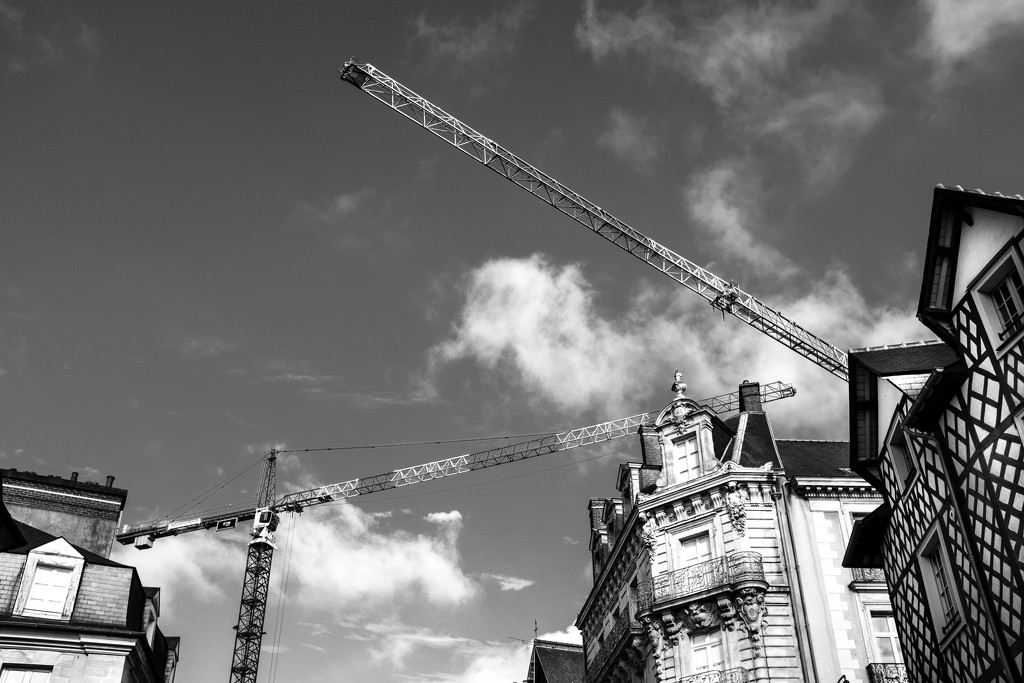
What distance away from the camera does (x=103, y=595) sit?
23.7 metres

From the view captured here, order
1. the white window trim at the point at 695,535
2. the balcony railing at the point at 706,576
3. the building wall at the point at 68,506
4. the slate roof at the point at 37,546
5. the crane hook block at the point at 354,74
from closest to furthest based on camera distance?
the slate roof at the point at 37,546 < the balcony railing at the point at 706,576 < the white window trim at the point at 695,535 < the building wall at the point at 68,506 < the crane hook block at the point at 354,74

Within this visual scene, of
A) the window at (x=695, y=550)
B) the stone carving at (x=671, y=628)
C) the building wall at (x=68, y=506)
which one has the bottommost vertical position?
the stone carving at (x=671, y=628)

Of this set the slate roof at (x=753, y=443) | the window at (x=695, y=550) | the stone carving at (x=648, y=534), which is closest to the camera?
the window at (x=695, y=550)

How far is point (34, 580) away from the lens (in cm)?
2317

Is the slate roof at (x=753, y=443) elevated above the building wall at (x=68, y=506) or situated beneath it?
elevated above

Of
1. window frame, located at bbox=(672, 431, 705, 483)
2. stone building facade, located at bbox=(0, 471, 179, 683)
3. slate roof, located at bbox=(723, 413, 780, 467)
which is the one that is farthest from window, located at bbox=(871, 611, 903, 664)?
stone building facade, located at bbox=(0, 471, 179, 683)

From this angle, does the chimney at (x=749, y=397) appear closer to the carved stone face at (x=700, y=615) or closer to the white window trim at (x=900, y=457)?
the carved stone face at (x=700, y=615)

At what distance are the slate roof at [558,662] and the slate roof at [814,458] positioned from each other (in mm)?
22244

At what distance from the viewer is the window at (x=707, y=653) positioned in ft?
92.0

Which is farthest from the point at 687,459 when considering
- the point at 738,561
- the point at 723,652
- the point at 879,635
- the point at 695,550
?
the point at 879,635

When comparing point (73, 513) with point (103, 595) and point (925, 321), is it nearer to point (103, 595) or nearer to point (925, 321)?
point (103, 595)

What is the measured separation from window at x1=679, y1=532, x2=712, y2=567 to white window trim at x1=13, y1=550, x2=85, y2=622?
1891cm

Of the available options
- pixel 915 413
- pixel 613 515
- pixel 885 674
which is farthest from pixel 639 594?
pixel 915 413

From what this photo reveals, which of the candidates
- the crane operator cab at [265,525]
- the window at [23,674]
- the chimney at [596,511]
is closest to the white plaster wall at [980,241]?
the window at [23,674]
